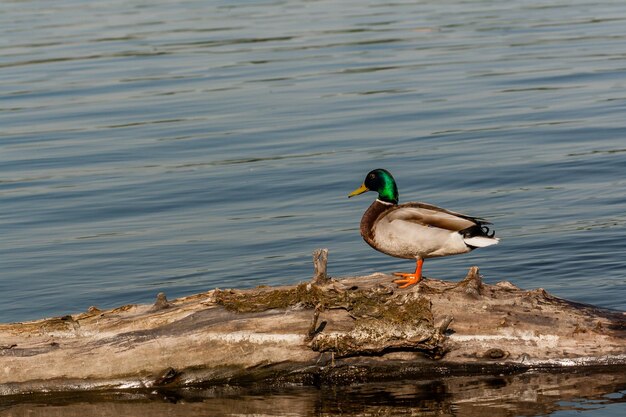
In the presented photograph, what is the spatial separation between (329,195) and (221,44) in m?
15.6

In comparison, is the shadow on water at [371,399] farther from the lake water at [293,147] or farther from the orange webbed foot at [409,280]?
the orange webbed foot at [409,280]

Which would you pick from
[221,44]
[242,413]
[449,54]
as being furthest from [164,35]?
[242,413]

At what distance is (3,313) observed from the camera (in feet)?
37.0

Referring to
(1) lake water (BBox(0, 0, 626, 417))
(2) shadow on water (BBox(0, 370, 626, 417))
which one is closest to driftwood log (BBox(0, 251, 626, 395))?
(2) shadow on water (BBox(0, 370, 626, 417))

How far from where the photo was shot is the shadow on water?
26.2 ft

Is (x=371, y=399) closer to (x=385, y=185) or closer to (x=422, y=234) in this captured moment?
(x=422, y=234)

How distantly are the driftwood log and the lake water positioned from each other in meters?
0.59

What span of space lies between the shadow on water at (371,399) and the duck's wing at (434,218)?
3.85ft

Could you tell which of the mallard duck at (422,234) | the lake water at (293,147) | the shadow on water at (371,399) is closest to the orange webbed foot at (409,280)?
the mallard duck at (422,234)

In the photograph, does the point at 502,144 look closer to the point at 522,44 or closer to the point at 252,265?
the point at 252,265

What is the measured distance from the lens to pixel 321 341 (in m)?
8.17

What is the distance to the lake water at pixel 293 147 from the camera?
12.5m

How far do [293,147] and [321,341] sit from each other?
1068 centimetres

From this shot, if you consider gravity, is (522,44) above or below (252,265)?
above
